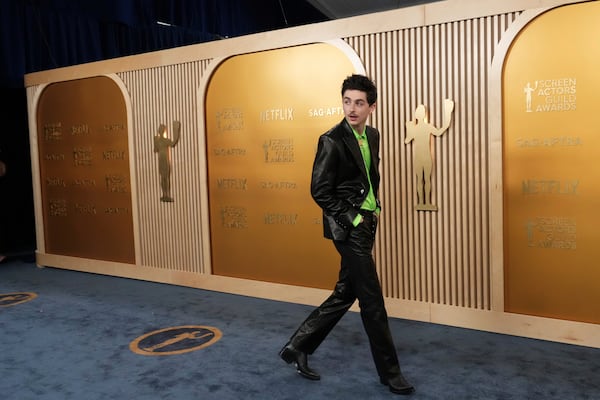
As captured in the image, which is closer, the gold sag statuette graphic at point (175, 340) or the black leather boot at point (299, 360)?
the black leather boot at point (299, 360)

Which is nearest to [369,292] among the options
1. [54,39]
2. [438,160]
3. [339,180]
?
[339,180]

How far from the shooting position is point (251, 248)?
16.6 ft

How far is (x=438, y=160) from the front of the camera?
13.3ft

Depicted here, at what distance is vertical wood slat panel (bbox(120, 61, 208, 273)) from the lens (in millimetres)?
5305

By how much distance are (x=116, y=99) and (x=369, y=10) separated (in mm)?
6644

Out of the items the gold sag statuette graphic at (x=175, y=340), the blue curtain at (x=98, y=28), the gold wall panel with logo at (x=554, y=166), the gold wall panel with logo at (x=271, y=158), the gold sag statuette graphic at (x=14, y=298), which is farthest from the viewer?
the blue curtain at (x=98, y=28)

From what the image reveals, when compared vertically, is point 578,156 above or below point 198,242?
above

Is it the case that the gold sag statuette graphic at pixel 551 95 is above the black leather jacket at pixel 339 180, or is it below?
above

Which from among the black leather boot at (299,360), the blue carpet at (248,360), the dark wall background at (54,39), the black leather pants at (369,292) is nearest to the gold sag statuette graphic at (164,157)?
the blue carpet at (248,360)

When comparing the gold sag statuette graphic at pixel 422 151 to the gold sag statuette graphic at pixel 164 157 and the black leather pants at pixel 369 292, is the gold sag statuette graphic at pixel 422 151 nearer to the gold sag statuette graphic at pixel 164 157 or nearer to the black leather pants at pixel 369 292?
the black leather pants at pixel 369 292

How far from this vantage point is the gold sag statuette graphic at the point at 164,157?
547 cm

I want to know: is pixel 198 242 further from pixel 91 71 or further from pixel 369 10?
pixel 369 10

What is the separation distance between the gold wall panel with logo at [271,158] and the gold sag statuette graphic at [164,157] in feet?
1.52

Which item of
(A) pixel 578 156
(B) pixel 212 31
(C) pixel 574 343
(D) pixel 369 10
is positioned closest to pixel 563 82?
(A) pixel 578 156
